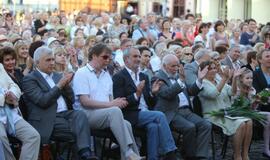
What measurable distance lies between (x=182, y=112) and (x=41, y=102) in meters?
2.18

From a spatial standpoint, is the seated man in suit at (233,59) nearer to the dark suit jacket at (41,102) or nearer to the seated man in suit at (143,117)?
the seated man in suit at (143,117)

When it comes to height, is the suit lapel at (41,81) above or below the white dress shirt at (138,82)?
above

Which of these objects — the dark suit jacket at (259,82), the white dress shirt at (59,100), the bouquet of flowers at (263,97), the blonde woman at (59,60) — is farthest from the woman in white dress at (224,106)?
the white dress shirt at (59,100)

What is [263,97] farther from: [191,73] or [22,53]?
[22,53]

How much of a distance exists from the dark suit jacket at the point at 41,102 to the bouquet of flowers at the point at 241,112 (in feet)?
7.79

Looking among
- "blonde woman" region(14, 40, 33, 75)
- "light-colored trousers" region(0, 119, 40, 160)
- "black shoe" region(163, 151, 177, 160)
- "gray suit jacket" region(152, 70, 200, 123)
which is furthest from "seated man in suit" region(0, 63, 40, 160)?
"blonde woman" region(14, 40, 33, 75)

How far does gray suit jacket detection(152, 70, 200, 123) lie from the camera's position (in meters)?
8.03

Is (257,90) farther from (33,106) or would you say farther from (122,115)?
(33,106)

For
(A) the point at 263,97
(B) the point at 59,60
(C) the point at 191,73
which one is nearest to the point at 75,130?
(B) the point at 59,60

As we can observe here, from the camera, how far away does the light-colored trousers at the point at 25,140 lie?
6609 mm

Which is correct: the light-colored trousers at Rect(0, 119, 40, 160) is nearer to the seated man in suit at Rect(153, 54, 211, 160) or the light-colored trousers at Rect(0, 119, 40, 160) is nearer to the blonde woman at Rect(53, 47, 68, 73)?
the blonde woman at Rect(53, 47, 68, 73)

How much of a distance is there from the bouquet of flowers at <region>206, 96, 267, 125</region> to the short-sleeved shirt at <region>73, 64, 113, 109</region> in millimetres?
1589

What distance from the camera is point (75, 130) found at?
7.25 m

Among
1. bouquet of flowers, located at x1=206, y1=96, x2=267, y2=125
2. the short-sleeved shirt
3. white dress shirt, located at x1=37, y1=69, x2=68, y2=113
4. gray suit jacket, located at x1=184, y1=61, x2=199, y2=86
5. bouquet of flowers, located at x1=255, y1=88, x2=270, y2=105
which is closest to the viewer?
white dress shirt, located at x1=37, y1=69, x2=68, y2=113
